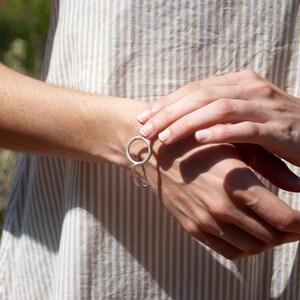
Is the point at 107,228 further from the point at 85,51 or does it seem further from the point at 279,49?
the point at 279,49

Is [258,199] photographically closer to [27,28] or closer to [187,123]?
[187,123]

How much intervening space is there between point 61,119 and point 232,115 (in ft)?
0.97

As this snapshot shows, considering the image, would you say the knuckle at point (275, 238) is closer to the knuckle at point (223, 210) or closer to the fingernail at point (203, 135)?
the knuckle at point (223, 210)

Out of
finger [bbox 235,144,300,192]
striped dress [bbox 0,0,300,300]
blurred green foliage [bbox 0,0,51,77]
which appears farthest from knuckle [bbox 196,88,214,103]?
blurred green foliage [bbox 0,0,51,77]

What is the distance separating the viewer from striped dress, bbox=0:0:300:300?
4.25 feet

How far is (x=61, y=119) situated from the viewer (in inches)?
47.1

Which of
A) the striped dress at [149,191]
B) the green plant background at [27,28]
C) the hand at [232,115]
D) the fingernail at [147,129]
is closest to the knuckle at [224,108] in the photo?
the hand at [232,115]

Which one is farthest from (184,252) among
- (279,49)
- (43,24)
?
(43,24)

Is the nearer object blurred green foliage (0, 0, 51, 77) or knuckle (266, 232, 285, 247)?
Result: knuckle (266, 232, 285, 247)

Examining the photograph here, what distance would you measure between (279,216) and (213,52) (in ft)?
1.18

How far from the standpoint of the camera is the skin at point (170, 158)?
108 centimetres

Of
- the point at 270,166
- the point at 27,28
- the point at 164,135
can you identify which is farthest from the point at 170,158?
the point at 27,28

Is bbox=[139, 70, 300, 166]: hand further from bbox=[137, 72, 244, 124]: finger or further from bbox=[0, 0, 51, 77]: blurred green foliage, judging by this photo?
bbox=[0, 0, 51, 77]: blurred green foliage

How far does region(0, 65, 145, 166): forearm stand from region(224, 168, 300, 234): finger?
205 mm
